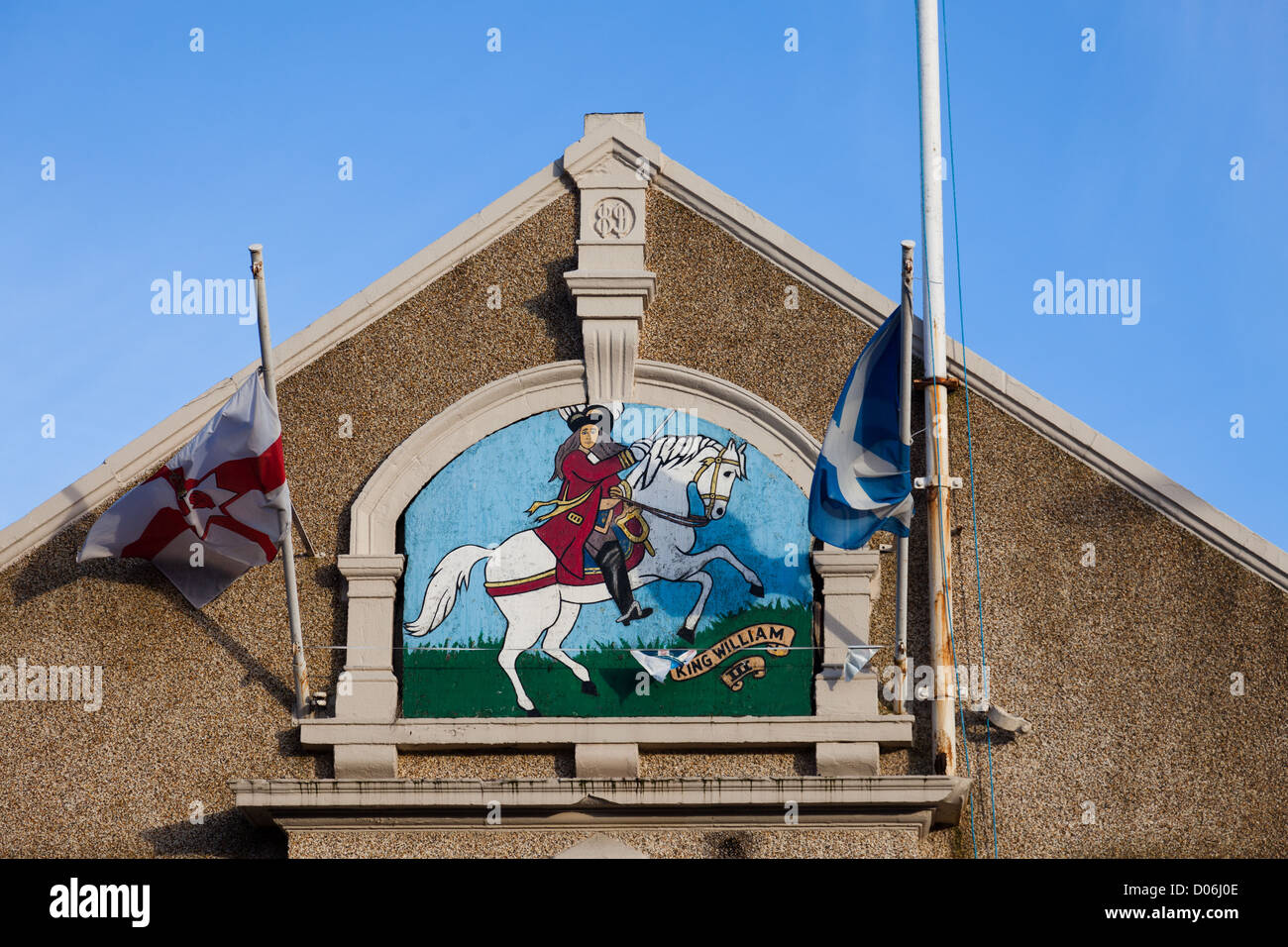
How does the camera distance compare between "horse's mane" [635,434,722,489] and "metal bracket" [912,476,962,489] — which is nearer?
"metal bracket" [912,476,962,489]

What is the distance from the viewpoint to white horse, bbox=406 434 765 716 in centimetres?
1545

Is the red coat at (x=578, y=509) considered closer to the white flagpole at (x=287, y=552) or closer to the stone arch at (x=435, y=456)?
the stone arch at (x=435, y=456)

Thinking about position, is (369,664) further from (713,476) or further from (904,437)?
(904,437)

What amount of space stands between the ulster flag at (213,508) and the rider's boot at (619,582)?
8.44 feet

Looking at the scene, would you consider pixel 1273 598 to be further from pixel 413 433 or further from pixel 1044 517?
pixel 413 433

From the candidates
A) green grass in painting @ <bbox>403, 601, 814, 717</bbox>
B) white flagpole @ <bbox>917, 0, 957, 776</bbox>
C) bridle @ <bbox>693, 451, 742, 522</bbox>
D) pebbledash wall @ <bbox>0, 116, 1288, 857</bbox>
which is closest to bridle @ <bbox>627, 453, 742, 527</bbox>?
bridle @ <bbox>693, 451, 742, 522</bbox>

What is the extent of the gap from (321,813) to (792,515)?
14.7ft

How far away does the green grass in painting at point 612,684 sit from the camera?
599 inches

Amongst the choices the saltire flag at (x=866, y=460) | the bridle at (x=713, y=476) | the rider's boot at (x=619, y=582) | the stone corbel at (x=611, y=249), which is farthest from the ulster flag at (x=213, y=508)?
the saltire flag at (x=866, y=460)

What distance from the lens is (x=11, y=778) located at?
15336 mm

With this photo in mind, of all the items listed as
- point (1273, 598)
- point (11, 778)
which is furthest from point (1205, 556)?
point (11, 778)

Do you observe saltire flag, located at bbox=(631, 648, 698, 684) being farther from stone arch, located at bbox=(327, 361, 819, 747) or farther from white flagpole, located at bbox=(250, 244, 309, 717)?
white flagpole, located at bbox=(250, 244, 309, 717)

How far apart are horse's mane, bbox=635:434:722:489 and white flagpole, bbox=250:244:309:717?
114 inches

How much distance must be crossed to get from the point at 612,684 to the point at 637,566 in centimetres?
100
